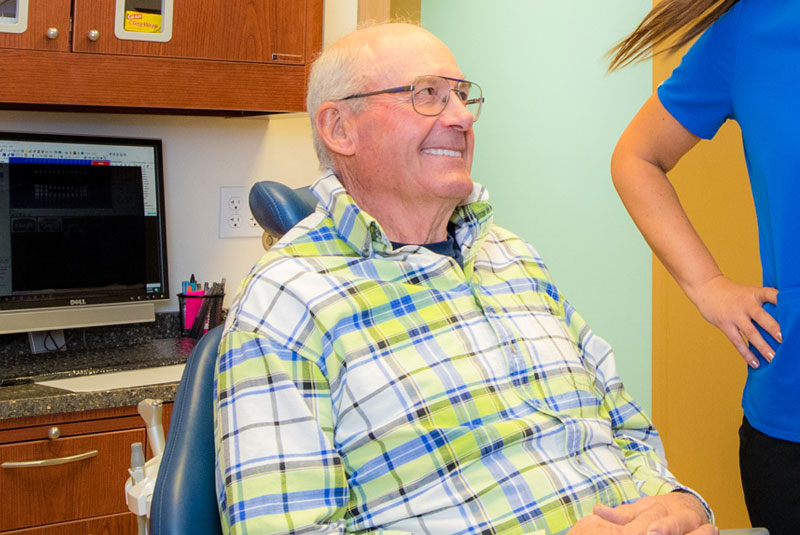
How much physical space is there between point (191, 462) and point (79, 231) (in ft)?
4.42

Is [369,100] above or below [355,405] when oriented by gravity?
above

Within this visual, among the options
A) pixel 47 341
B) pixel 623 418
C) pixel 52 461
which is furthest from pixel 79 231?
pixel 623 418

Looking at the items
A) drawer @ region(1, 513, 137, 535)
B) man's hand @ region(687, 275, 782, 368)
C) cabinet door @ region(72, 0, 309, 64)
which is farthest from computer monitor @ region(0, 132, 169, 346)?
man's hand @ region(687, 275, 782, 368)

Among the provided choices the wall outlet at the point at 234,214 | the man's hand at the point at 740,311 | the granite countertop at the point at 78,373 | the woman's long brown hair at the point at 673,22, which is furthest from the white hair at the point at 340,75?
the wall outlet at the point at 234,214

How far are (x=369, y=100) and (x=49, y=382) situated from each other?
3.55 ft

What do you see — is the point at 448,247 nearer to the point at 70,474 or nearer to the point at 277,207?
the point at 277,207

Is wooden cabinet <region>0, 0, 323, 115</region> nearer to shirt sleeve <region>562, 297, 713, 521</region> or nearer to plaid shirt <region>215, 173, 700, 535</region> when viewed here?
plaid shirt <region>215, 173, 700, 535</region>

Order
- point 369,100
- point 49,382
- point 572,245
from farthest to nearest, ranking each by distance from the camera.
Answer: point 572,245
point 49,382
point 369,100

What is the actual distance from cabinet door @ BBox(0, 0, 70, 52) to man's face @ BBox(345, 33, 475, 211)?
1.02 metres

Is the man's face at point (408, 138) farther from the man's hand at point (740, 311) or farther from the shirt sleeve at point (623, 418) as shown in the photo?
the man's hand at point (740, 311)

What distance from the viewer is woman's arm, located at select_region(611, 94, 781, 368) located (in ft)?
4.61

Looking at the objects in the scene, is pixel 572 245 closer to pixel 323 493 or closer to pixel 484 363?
pixel 484 363

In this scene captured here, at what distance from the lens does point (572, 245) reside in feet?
10.7

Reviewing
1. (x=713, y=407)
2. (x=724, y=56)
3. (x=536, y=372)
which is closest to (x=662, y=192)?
(x=724, y=56)
